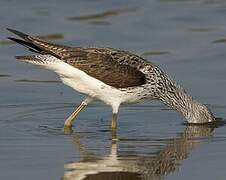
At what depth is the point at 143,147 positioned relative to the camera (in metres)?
13.4

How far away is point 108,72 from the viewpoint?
565 inches

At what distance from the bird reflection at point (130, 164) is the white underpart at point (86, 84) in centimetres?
78

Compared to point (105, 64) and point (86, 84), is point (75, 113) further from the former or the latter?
point (105, 64)

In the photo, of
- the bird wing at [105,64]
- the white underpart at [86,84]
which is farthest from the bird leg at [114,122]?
the bird wing at [105,64]

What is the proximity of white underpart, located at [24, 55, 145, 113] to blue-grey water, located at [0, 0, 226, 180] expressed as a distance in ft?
1.45

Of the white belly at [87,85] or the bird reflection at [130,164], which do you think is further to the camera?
the white belly at [87,85]

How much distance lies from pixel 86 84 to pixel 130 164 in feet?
6.72

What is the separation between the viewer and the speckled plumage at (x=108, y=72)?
555 inches

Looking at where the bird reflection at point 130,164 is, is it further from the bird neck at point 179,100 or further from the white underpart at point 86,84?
the bird neck at point 179,100

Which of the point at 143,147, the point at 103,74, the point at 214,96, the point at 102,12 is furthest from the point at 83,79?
the point at 102,12

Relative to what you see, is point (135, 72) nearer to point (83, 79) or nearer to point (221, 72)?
point (83, 79)

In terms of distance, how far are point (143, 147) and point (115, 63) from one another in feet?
5.26

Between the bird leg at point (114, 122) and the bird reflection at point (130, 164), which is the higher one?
the bird leg at point (114, 122)

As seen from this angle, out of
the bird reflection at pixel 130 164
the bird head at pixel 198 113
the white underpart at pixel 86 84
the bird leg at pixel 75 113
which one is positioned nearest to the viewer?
the bird reflection at pixel 130 164
